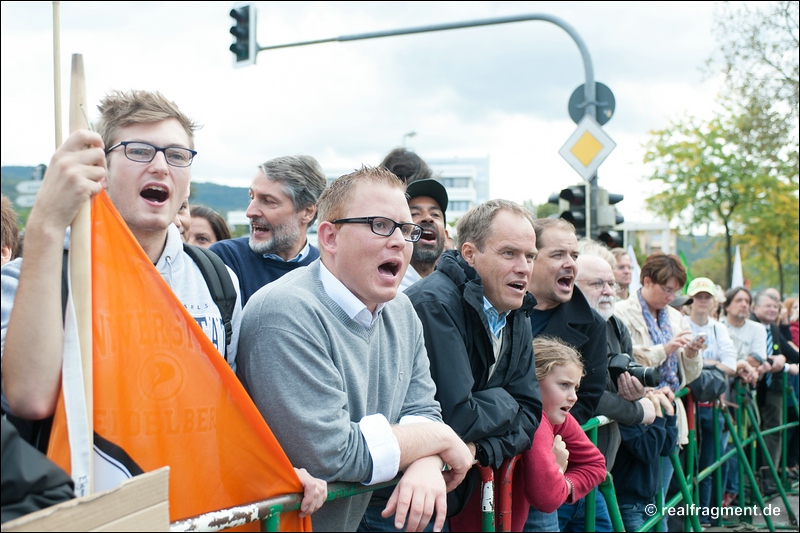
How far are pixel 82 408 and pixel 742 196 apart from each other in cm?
2781

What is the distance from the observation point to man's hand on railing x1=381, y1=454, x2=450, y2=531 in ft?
8.21

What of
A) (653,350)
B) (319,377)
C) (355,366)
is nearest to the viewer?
(319,377)

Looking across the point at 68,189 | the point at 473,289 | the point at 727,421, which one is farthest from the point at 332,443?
the point at 727,421

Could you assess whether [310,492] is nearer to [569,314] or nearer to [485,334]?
[485,334]

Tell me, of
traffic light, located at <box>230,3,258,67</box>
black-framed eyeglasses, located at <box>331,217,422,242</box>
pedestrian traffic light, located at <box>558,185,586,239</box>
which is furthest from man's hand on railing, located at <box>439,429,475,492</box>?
traffic light, located at <box>230,3,258,67</box>

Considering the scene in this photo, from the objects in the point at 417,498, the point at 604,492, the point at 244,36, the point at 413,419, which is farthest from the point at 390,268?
the point at 244,36

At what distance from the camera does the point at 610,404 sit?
15.6 feet

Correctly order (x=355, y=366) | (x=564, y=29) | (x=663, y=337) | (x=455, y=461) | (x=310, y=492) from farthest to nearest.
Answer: (x=564, y=29) < (x=663, y=337) < (x=455, y=461) < (x=355, y=366) < (x=310, y=492)

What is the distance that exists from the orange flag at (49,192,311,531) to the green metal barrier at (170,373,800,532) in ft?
0.33

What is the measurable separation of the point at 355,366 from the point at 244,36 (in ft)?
36.5

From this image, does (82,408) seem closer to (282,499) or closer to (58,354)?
(58,354)

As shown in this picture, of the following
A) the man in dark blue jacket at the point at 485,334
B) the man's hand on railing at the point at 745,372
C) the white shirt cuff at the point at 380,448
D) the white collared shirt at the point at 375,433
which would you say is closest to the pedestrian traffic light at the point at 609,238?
the man's hand on railing at the point at 745,372

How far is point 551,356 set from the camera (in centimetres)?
410

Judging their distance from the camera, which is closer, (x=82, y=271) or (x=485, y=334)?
(x=82, y=271)
